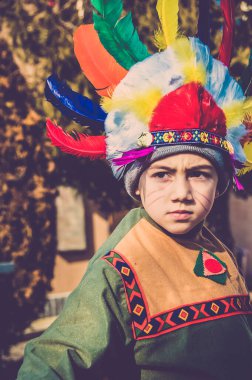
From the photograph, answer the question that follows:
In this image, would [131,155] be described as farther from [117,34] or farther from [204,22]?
[204,22]

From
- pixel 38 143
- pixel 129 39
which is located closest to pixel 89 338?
pixel 129 39

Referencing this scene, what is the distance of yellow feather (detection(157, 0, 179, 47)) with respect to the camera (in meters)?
1.78

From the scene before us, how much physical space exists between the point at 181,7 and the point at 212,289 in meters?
3.23

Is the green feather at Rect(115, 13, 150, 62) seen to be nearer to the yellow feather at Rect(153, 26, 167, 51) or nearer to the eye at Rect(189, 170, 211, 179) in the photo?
the yellow feather at Rect(153, 26, 167, 51)

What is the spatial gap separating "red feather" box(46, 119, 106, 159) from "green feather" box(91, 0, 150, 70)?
1.03 feet

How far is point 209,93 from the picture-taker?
1.71m

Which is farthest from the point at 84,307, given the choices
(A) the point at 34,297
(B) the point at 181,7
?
(A) the point at 34,297

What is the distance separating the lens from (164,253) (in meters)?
1.72

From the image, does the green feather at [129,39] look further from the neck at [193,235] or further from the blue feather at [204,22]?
the neck at [193,235]

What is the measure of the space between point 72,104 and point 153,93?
0.33 metres

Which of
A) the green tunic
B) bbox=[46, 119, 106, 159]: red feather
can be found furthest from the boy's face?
bbox=[46, 119, 106, 159]: red feather

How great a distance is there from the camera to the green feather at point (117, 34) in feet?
5.69

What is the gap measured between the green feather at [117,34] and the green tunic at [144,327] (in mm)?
691

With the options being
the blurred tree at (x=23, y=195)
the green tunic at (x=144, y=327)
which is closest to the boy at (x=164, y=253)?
the green tunic at (x=144, y=327)
